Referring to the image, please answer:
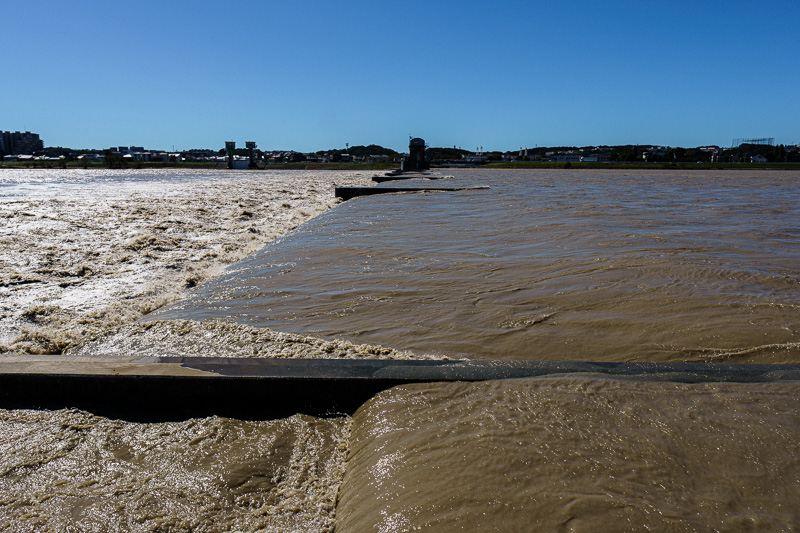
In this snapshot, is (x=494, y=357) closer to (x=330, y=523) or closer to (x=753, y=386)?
(x=753, y=386)

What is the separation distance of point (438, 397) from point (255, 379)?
95 cm

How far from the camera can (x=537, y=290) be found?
4707mm

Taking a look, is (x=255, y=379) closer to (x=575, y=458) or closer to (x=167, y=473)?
(x=167, y=473)

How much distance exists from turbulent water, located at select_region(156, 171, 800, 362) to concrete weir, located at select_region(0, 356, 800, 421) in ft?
1.67

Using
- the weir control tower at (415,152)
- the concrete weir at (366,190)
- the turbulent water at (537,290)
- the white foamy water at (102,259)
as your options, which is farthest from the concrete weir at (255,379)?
the weir control tower at (415,152)

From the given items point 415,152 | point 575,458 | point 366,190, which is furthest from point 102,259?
point 415,152

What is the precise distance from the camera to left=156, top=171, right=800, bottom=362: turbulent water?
3467mm

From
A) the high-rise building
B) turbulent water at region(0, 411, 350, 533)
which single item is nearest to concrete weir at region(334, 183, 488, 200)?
turbulent water at region(0, 411, 350, 533)

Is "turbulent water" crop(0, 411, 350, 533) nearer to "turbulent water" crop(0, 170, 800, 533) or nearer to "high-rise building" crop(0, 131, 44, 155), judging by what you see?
"turbulent water" crop(0, 170, 800, 533)

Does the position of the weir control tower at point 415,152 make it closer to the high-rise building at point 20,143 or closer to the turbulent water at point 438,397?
the turbulent water at point 438,397

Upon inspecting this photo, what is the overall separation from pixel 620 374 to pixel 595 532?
1291 millimetres

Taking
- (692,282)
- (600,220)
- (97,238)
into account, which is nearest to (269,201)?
(97,238)

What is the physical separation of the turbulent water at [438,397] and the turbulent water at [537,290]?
0.10 ft

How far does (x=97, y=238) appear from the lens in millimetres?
9203
